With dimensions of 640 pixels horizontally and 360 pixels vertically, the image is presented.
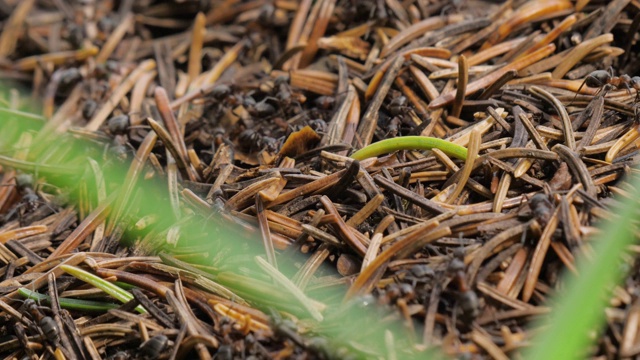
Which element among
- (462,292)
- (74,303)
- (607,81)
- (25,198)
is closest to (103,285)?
(74,303)

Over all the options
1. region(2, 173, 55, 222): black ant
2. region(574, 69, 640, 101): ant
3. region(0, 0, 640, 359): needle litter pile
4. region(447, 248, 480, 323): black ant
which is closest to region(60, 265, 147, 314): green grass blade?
region(0, 0, 640, 359): needle litter pile

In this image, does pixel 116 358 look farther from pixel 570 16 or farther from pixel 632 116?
pixel 570 16

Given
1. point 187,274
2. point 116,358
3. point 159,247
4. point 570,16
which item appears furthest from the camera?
point 570,16

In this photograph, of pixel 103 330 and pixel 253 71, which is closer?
pixel 103 330

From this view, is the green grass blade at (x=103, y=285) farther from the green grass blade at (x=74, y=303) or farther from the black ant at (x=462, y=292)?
the black ant at (x=462, y=292)

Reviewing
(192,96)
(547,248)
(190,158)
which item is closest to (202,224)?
(190,158)

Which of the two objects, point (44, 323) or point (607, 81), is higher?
point (607, 81)

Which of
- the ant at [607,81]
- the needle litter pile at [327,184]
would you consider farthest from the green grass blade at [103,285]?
the ant at [607,81]

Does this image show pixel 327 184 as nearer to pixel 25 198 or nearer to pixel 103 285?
pixel 103 285

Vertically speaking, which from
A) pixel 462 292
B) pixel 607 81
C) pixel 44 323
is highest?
pixel 607 81
